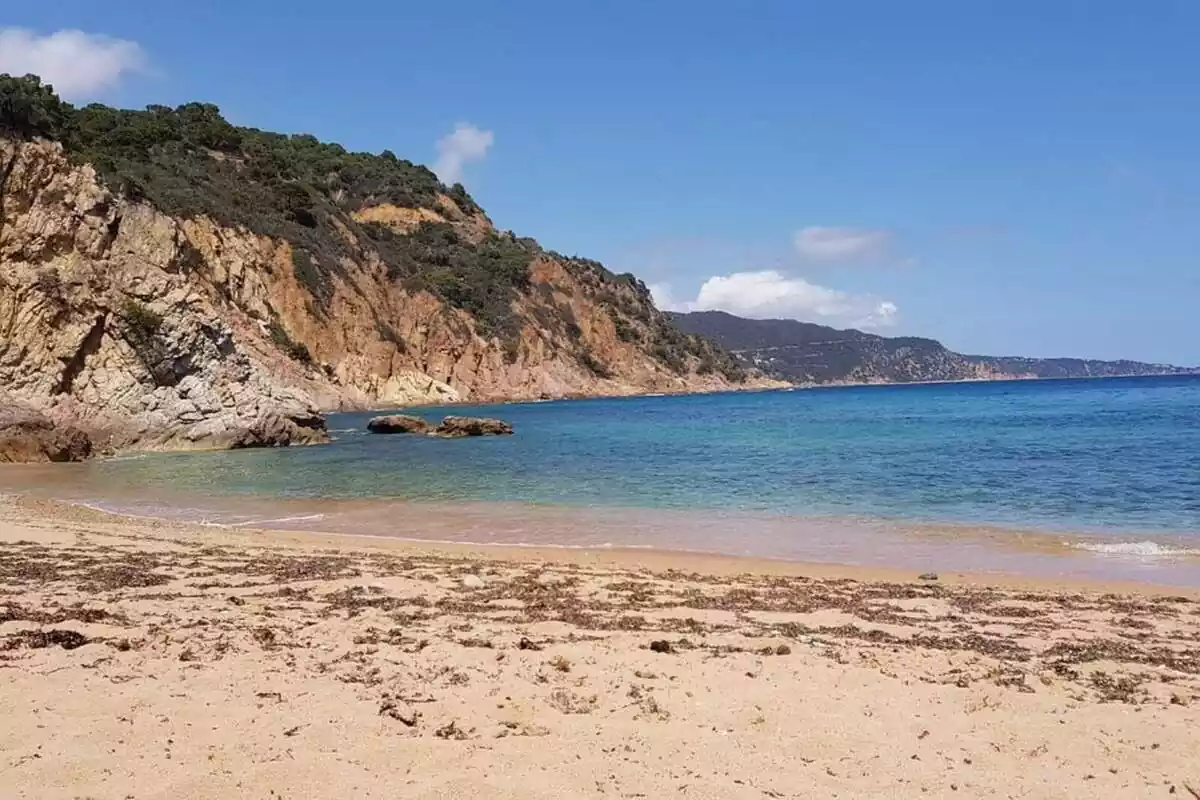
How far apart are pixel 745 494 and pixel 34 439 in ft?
66.2

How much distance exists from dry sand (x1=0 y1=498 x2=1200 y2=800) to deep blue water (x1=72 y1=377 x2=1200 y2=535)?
8201 mm

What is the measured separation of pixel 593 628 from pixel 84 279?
98.0 feet

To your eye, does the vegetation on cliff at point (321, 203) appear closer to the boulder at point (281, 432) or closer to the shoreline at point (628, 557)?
the boulder at point (281, 432)

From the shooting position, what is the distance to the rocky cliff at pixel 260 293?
30.9m

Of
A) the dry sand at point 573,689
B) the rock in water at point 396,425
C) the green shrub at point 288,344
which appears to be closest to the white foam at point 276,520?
the dry sand at point 573,689

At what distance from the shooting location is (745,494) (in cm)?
1981

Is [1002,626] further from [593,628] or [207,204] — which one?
[207,204]

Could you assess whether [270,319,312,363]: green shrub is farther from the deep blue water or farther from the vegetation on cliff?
the deep blue water

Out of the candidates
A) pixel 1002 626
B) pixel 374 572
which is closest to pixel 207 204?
pixel 374 572

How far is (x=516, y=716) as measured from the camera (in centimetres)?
514

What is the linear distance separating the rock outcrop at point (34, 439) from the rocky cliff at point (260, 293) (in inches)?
56.9

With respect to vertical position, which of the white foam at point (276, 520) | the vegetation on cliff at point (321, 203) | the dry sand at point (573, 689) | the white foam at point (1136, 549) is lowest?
the white foam at point (276, 520)

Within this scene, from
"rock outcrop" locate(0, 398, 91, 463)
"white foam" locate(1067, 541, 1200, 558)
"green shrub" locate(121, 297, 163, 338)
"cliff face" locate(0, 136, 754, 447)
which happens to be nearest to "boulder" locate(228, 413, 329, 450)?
"cliff face" locate(0, 136, 754, 447)

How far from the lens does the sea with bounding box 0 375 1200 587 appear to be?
13.7 metres
